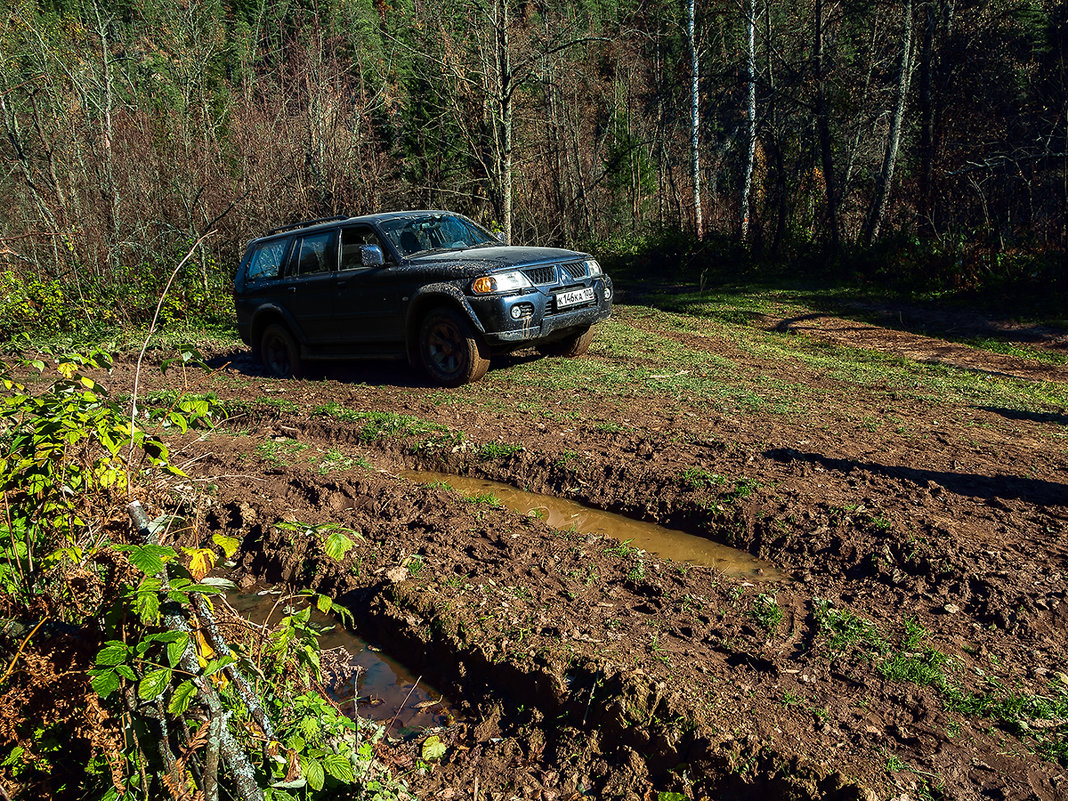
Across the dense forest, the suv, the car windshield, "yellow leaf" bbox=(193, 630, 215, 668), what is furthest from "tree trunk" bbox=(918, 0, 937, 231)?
"yellow leaf" bbox=(193, 630, 215, 668)

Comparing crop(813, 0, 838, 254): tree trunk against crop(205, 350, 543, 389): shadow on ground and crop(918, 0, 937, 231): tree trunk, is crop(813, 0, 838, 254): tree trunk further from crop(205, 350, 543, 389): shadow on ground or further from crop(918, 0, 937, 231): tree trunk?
crop(205, 350, 543, 389): shadow on ground

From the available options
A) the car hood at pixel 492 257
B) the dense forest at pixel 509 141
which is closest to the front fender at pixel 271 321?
the car hood at pixel 492 257

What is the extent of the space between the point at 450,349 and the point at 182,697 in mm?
6563

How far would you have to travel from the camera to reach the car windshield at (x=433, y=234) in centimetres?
867

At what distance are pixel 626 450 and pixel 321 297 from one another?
191 inches

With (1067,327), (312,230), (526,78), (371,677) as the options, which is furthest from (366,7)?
(371,677)

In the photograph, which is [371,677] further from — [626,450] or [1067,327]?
[1067,327]

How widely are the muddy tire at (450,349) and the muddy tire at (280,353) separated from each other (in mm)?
2223

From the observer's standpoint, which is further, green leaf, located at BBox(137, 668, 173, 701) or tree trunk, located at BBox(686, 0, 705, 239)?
tree trunk, located at BBox(686, 0, 705, 239)

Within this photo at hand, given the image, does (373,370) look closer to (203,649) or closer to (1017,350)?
(203,649)

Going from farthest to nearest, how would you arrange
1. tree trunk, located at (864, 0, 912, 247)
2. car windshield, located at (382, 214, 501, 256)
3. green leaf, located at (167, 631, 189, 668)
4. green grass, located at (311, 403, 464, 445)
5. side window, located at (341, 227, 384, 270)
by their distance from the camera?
tree trunk, located at (864, 0, 912, 247), side window, located at (341, 227, 384, 270), car windshield, located at (382, 214, 501, 256), green grass, located at (311, 403, 464, 445), green leaf, located at (167, 631, 189, 668)

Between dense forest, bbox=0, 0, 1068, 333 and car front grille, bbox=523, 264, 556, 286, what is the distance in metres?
6.11

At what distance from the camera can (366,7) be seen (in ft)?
98.1

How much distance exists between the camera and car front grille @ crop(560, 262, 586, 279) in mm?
8281
